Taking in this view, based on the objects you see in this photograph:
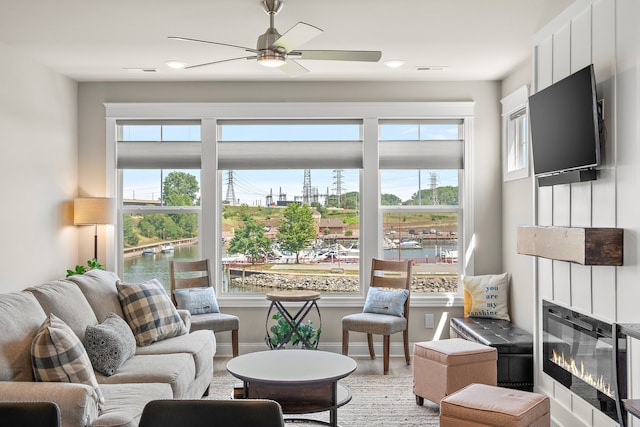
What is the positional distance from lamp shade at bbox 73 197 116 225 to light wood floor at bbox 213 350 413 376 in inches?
66.7

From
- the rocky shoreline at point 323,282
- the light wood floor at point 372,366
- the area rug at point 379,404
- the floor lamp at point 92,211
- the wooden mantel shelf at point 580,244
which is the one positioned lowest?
the area rug at point 379,404

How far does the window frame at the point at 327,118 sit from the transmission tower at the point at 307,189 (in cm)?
55

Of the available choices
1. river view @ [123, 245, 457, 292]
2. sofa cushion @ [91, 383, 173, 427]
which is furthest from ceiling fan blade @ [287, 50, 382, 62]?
river view @ [123, 245, 457, 292]

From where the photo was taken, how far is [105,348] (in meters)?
3.53

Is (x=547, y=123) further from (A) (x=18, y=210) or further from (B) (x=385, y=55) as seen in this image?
(A) (x=18, y=210)

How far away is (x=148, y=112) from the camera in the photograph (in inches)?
239

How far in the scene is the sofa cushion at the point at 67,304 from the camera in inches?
136

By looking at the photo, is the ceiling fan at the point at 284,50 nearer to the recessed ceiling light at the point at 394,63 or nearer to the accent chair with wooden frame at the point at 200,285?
the recessed ceiling light at the point at 394,63

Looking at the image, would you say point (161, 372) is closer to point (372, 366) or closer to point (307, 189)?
point (372, 366)

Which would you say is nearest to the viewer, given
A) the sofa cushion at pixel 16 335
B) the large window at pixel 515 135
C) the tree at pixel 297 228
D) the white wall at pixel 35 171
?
the sofa cushion at pixel 16 335

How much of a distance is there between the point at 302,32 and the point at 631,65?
65.4 inches

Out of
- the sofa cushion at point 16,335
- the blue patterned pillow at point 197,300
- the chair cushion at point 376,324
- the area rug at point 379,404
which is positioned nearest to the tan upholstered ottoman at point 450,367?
the area rug at point 379,404

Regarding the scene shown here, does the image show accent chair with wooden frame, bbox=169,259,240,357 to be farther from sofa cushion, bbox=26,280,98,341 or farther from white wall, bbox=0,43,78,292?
sofa cushion, bbox=26,280,98,341

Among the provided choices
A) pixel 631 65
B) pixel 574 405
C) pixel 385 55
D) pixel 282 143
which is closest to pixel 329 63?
pixel 385 55
